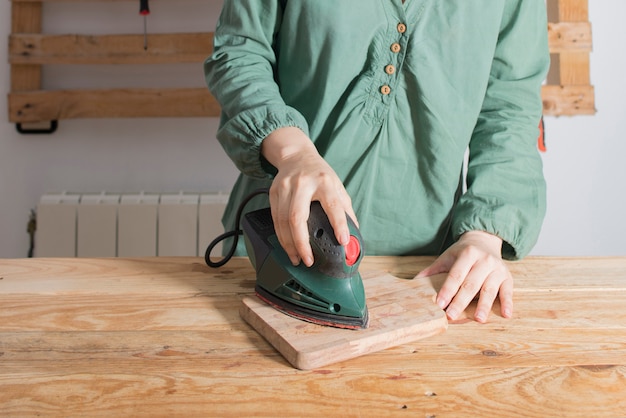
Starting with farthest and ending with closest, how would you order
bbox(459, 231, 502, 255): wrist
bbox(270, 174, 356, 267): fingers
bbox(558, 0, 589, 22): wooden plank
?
bbox(558, 0, 589, 22): wooden plank → bbox(459, 231, 502, 255): wrist → bbox(270, 174, 356, 267): fingers

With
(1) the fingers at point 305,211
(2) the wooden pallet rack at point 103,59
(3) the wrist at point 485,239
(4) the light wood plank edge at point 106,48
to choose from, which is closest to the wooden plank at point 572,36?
(2) the wooden pallet rack at point 103,59

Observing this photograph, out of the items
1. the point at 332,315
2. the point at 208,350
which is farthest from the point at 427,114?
the point at 208,350

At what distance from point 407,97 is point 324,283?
0.40m

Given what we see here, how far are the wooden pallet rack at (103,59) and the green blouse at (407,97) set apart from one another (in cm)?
107

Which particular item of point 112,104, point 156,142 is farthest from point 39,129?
point 156,142

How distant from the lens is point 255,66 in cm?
96

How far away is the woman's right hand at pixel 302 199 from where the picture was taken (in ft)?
2.43

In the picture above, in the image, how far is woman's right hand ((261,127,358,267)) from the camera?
742mm

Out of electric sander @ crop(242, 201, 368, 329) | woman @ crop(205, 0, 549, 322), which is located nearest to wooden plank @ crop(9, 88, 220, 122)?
woman @ crop(205, 0, 549, 322)

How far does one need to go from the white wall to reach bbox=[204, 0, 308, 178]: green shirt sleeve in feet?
3.95

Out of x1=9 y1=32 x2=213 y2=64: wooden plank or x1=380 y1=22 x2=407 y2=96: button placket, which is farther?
x1=9 y1=32 x2=213 y2=64: wooden plank

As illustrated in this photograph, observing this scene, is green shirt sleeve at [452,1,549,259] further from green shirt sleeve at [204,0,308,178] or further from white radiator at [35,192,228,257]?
white radiator at [35,192,228,257]

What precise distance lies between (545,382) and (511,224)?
38cm

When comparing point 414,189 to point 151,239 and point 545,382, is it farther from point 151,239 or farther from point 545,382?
point 151,239
